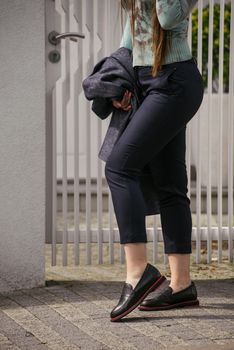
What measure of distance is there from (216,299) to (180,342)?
871 mm

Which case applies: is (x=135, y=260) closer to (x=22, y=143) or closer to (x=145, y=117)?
(x=145, y=117)

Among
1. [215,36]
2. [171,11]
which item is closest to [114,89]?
[171,11]

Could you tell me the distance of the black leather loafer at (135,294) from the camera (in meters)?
4.58

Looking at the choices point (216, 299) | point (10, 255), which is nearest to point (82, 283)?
point (10, 255)

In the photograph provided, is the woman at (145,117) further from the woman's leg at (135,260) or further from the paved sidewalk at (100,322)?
the paved sidewalk at (100,322)

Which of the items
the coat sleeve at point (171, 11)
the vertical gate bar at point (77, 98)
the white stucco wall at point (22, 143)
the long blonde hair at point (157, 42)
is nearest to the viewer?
the coat sleeve at point (171, 11)

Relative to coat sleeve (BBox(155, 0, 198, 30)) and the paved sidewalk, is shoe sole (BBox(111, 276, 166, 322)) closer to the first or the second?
the paved sidewalk

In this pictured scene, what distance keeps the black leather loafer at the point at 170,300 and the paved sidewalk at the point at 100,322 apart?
1.7 inches

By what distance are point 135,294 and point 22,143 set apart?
1130mm

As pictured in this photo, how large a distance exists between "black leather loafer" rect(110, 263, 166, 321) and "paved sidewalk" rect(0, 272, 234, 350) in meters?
0.05

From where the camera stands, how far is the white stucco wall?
206 inches

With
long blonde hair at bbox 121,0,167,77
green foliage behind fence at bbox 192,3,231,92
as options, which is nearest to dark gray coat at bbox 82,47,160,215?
long blonde hair at bbox 121,0,167,77

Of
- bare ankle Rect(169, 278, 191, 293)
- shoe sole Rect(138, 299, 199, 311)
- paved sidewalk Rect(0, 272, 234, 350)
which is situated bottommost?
paved sidewalk Rect(0, 272, 234, 350)

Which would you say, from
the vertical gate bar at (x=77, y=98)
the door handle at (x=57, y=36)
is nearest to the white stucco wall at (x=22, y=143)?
the door handle at (x=57, y=36)
